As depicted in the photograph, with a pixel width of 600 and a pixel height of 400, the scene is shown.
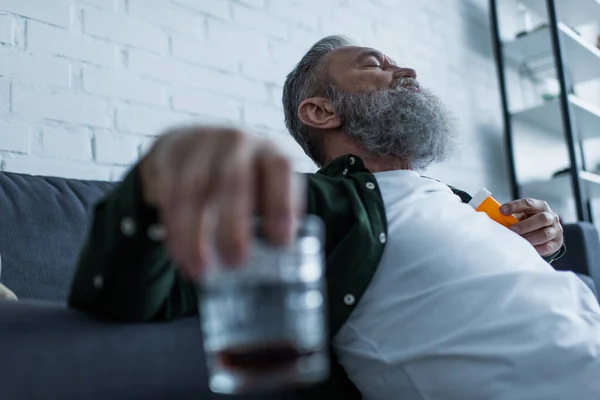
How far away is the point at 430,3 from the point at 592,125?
106cm

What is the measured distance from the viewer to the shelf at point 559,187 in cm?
277

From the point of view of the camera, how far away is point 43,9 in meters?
1.41

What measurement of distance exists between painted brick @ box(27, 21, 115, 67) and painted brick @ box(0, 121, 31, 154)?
19cm

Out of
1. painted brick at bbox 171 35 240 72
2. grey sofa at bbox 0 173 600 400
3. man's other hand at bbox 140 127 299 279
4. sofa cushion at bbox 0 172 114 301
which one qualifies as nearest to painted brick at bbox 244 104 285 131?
painted brick at bbox 171 35 240 72

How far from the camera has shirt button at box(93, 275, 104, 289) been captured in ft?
1.63

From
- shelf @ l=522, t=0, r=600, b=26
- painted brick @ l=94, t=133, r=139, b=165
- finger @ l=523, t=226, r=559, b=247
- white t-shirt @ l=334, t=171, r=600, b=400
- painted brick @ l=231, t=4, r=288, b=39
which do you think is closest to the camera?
white t-shirt @ l=334, t=171, r=600, b=400

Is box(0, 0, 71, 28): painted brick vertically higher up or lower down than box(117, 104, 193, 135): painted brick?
higher up

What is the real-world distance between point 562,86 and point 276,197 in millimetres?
2701

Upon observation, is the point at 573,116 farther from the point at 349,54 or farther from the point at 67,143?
the point at 67,143

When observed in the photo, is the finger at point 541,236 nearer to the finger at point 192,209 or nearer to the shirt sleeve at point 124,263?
the shirt sleeve at point 124,263

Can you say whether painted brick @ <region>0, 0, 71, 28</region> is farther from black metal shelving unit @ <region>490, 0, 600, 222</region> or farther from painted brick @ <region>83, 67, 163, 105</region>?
black metal shelving unit @ <region>490, 0, 600, 222</region>

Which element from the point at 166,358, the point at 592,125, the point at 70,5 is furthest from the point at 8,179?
the point at 592,125

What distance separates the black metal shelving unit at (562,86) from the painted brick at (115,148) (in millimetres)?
1973

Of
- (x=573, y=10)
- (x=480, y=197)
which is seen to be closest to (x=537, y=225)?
(x=480, y=197)
